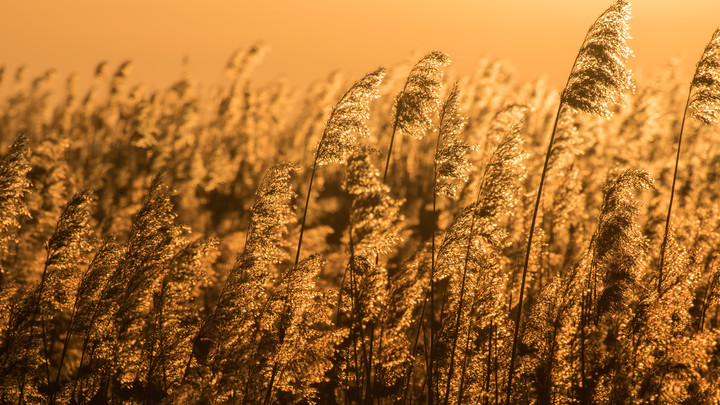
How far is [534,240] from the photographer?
15273 mm

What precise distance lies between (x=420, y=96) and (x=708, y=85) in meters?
6.54

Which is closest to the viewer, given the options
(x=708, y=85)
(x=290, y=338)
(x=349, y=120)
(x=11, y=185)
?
(x=349, y=120)

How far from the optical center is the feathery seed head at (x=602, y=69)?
1058 cm

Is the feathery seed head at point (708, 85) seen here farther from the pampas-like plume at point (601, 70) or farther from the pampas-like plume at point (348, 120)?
the pampas-like plume at point (348, 120)

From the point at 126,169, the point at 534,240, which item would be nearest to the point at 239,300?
the point at 534,240

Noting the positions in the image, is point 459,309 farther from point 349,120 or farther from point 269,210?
point 269,210

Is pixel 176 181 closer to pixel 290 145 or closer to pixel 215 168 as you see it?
pixel 215 168

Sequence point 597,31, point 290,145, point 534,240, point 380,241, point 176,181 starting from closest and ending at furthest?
point 597,31 < point 380,241 < point 534,240 < point 176,181 < point 290,145

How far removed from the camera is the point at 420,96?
12.3 metres

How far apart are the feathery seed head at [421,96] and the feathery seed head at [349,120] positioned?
2.15 ft

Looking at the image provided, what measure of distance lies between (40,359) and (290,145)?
119 feet

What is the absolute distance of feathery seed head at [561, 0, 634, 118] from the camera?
34.7 ft

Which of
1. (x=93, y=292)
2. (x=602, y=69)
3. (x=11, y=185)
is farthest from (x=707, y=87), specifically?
(x=11, y=185)

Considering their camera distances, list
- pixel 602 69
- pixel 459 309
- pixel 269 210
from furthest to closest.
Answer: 1. pixel 269 210
2. pixel 459 309
3. pixel 602 69
